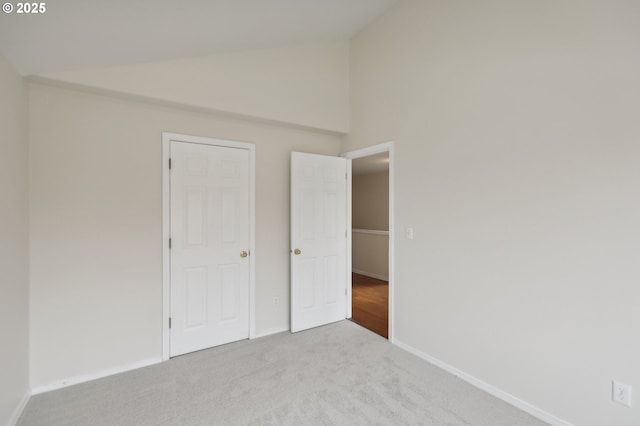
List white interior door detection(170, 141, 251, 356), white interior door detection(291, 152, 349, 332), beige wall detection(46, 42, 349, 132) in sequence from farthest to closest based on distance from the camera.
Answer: white interior door detection(291, 152, 349, 332)
white interior door detection(170, 141, 251, 356)
beige wall detection(46, 42, 349, 132)

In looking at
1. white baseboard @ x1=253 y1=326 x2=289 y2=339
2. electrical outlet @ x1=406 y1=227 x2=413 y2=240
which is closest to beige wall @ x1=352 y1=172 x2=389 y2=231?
electrical outlet @ x1=406 y1=227 x2=413 y2=240

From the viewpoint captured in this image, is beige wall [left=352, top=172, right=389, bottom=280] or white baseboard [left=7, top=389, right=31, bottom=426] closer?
white baseboard [left=7, top=389, right=31, bottom=426]

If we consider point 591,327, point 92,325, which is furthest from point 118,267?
point 591,327

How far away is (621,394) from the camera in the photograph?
1709 mm

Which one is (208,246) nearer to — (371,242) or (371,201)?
(371,242)

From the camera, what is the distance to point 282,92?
3.30 metres

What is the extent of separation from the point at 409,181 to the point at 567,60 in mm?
1459

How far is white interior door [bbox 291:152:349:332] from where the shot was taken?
3453mm

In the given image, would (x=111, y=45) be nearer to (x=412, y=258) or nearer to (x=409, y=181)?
(x=409, y=181)

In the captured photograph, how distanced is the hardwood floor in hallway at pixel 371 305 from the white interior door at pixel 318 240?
1.11ft

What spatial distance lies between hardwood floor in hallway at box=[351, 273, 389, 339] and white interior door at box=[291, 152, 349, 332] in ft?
1.11

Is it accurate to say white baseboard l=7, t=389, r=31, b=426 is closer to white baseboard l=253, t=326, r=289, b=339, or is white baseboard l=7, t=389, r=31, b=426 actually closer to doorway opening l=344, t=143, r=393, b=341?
white baseboard l=253, t=326, r=289, b=339

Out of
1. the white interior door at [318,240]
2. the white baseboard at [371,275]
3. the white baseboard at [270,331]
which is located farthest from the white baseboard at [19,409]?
the white baseboard at [371,275]

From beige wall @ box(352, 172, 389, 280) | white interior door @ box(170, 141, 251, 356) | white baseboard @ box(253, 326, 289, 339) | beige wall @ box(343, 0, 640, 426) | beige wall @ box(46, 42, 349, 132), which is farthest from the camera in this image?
beige wall @ box(352, 172, 389, 280)
